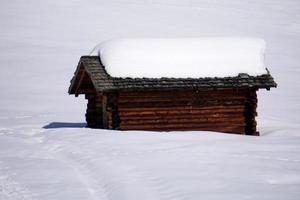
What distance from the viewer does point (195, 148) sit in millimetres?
13312

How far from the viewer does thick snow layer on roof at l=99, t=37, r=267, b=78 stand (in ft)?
59.3

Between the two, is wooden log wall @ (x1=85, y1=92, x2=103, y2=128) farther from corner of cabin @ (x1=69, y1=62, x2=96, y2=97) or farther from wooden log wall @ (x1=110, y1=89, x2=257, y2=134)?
wooden log wall @ (x1=110, y1=89, x2=257, y2=134)

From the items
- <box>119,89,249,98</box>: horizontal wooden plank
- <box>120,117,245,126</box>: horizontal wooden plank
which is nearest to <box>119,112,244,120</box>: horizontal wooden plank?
<box>120,117,245,126</box>: horizontal wooden plank

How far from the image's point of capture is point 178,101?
18.4 m

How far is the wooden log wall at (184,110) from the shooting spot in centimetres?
1811

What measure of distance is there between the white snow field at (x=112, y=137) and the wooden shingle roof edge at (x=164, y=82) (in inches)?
68.4

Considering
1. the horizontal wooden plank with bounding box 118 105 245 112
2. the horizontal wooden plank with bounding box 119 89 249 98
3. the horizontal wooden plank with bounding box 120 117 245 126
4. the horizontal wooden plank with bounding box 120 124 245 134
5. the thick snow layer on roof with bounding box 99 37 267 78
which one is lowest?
the horizontal wooden plank with bounding box 120 124 245 134

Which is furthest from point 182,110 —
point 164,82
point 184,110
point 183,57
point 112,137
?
point 112,137

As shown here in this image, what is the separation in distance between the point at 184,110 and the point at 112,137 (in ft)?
13.7

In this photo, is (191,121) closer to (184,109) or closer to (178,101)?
(184,109)

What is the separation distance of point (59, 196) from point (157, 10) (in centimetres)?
6211

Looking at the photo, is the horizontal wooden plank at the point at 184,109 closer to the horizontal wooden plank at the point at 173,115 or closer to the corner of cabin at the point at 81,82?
the horizontal wooden plank at the point at 173,115

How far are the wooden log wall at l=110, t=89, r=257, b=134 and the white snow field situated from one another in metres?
1.33

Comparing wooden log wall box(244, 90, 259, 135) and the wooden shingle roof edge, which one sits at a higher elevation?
the wooden shingle roof edge
